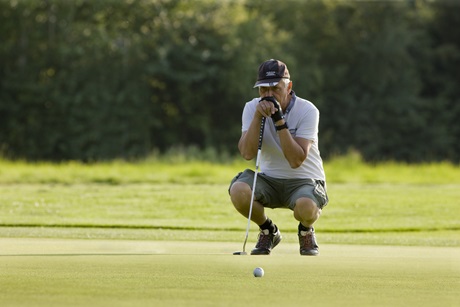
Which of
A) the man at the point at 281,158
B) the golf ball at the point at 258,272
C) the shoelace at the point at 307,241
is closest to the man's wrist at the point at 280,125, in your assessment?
the man at the point at 281,158

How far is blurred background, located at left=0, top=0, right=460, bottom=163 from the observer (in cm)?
3766

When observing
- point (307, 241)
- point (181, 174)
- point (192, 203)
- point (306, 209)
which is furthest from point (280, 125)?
point (181, 174)

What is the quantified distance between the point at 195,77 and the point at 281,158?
30.9m

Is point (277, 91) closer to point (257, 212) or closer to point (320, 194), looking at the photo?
point (320, 194)

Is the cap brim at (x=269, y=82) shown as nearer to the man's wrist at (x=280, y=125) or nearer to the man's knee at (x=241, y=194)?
the man's wrist at (x=280, y=125)

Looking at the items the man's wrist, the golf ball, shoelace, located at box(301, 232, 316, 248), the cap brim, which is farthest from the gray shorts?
the golf ball

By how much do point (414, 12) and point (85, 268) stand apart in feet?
137

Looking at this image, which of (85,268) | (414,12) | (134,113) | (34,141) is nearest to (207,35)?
(134,113)

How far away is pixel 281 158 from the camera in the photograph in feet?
25.4

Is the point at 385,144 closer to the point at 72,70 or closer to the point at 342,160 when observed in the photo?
the point at 72,70

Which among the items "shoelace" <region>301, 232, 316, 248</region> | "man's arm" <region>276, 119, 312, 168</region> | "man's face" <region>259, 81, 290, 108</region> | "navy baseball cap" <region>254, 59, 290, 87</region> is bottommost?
"shoelace" <region>301, 232, 316, 248</region>

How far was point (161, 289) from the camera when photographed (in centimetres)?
541

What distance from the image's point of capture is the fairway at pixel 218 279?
5.11 metres

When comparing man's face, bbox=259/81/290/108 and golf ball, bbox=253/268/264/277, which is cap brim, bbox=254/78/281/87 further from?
golf ball, bbox=253/268/264/277
